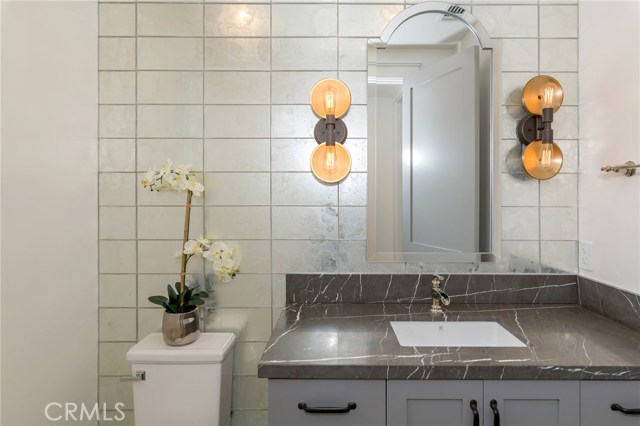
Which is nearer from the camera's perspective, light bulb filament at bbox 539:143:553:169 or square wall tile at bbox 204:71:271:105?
light bulb filament at bbox 539:143:553:169

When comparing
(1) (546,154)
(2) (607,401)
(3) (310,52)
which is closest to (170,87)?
(3) (310,52)

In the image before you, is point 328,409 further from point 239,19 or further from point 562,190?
point 239,19

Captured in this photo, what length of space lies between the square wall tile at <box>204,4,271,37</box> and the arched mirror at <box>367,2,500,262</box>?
1.53 ft

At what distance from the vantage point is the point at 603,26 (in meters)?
1.31

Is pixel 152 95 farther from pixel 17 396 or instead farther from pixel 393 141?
pixel 17 396

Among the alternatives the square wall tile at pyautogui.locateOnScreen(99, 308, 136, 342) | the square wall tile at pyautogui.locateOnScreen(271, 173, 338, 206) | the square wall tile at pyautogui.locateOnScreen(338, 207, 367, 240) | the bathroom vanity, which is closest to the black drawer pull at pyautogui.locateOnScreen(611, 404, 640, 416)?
the bathroom vanity

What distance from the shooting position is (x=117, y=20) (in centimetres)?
147

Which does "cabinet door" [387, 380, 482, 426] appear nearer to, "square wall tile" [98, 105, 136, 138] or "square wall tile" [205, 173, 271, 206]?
"square wall tile" [205, 173, 271, 206]

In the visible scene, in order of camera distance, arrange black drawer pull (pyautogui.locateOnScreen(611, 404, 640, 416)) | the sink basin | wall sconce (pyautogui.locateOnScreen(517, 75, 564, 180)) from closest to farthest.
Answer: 1. black drawer pull (pyautogui.locateOnScreen(611, 404, 640, 416))
2. the sink basin
3. wall sconce (pyautogui.locateOnScreen(517, 75, 564, 180))

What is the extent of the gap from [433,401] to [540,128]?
1.14m

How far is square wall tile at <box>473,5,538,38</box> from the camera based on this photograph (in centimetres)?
145

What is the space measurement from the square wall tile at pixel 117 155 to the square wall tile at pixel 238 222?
0.39 m

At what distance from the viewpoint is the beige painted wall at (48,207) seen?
1113mm

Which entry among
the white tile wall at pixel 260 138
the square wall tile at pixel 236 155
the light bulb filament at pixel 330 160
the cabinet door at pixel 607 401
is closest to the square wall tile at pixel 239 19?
the white tile wall at pixel 260 138
